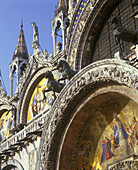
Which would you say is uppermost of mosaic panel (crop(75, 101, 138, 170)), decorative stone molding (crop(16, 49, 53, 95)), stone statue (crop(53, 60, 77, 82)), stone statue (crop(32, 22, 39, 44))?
stone statue (crop(32, 22, 39, 44))

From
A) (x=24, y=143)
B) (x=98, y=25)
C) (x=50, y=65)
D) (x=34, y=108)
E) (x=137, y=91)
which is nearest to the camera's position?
(x=137, y=91)

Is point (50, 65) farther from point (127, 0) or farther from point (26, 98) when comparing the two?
point (127, 0)

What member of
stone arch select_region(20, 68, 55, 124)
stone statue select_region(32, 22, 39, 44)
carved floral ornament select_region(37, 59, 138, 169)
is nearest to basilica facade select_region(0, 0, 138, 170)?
carved floral ornament select_region(37, 59, 138, 169)

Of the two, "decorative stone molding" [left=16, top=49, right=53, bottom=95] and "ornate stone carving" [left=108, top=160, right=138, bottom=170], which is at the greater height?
"decorative stone molding" [left=16, top=49, right=53, bottom=95]

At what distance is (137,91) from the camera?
27.2 ft

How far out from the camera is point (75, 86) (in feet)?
34.7

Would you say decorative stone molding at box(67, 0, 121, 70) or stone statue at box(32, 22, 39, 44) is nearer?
decorative stone molding at box(67, 0, 121, 70)

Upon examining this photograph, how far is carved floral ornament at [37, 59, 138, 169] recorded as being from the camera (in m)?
8.84

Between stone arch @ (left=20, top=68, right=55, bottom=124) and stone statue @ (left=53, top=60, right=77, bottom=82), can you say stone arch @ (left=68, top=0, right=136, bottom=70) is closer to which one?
stone statue @ (left=53, top=60, right=77, bottom=82)

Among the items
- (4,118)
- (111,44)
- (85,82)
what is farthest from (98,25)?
(4,118)

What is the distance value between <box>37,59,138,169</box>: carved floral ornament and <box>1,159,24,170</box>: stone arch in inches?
86.2

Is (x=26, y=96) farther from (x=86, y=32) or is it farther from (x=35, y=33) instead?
(x=86, y=32)

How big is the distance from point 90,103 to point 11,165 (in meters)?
5.74

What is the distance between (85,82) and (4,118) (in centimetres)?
1129
